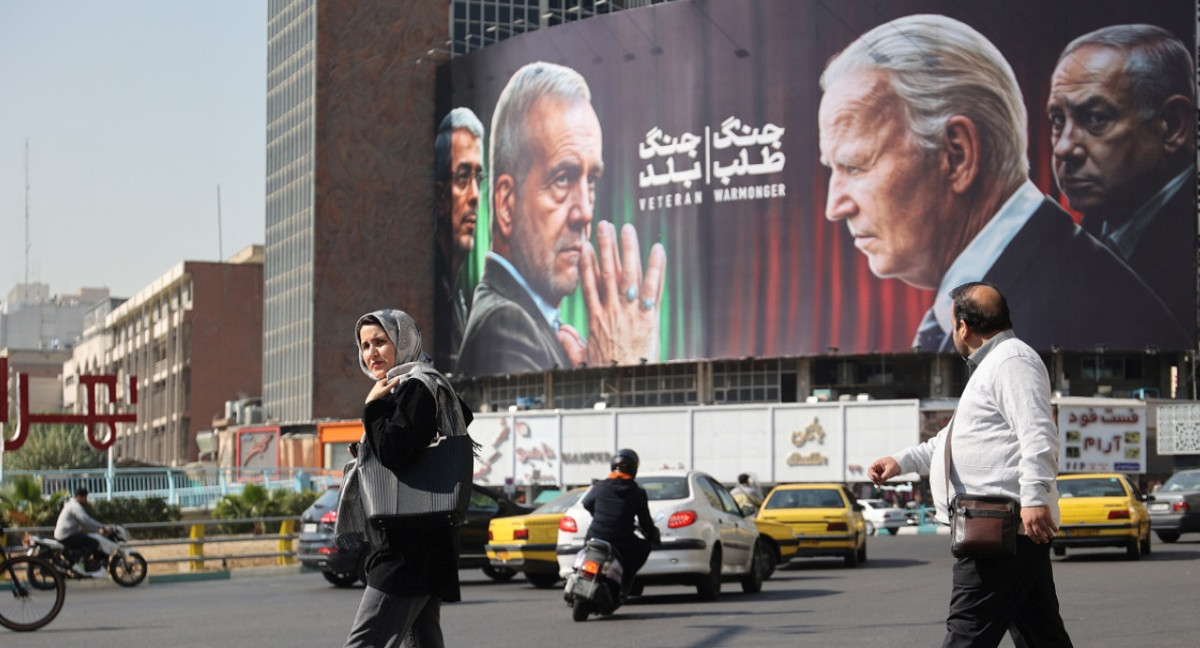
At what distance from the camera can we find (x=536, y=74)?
262 feet

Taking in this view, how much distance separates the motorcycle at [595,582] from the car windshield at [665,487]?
2917 mm

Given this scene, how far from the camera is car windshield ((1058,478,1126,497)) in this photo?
2477 centimetres

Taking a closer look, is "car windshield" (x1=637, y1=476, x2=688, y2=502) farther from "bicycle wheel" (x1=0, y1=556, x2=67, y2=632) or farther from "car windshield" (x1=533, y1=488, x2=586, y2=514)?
"bicycle wheel" (x1=0, y1=556, x2=67, y2=632)

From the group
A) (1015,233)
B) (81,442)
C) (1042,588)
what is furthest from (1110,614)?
(81,442)

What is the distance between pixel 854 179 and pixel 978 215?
16.9 feet

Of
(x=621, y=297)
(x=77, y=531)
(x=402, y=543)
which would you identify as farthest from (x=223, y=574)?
Result: (x=621, y=297)

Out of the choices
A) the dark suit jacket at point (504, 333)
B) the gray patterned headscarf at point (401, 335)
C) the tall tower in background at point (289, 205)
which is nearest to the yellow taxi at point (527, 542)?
the gray patterned headscarf at point (401, 335)

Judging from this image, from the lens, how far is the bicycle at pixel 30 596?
14.8 m

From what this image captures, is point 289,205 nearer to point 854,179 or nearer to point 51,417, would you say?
point 854,179

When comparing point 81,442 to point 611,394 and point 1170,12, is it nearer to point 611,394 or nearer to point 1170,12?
point 611,394

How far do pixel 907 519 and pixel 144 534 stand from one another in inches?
920

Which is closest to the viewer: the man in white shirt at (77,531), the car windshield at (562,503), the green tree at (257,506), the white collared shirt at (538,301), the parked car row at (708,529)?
the parked car row at (708,529)

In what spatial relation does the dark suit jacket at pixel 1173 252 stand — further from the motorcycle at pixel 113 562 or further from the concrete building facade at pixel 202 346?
the concrete building facade at pixel 202 346

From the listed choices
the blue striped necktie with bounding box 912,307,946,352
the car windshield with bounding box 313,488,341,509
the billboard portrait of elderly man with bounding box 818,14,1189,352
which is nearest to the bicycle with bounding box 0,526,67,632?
the car windshield with bounding box 313,488,341,509
